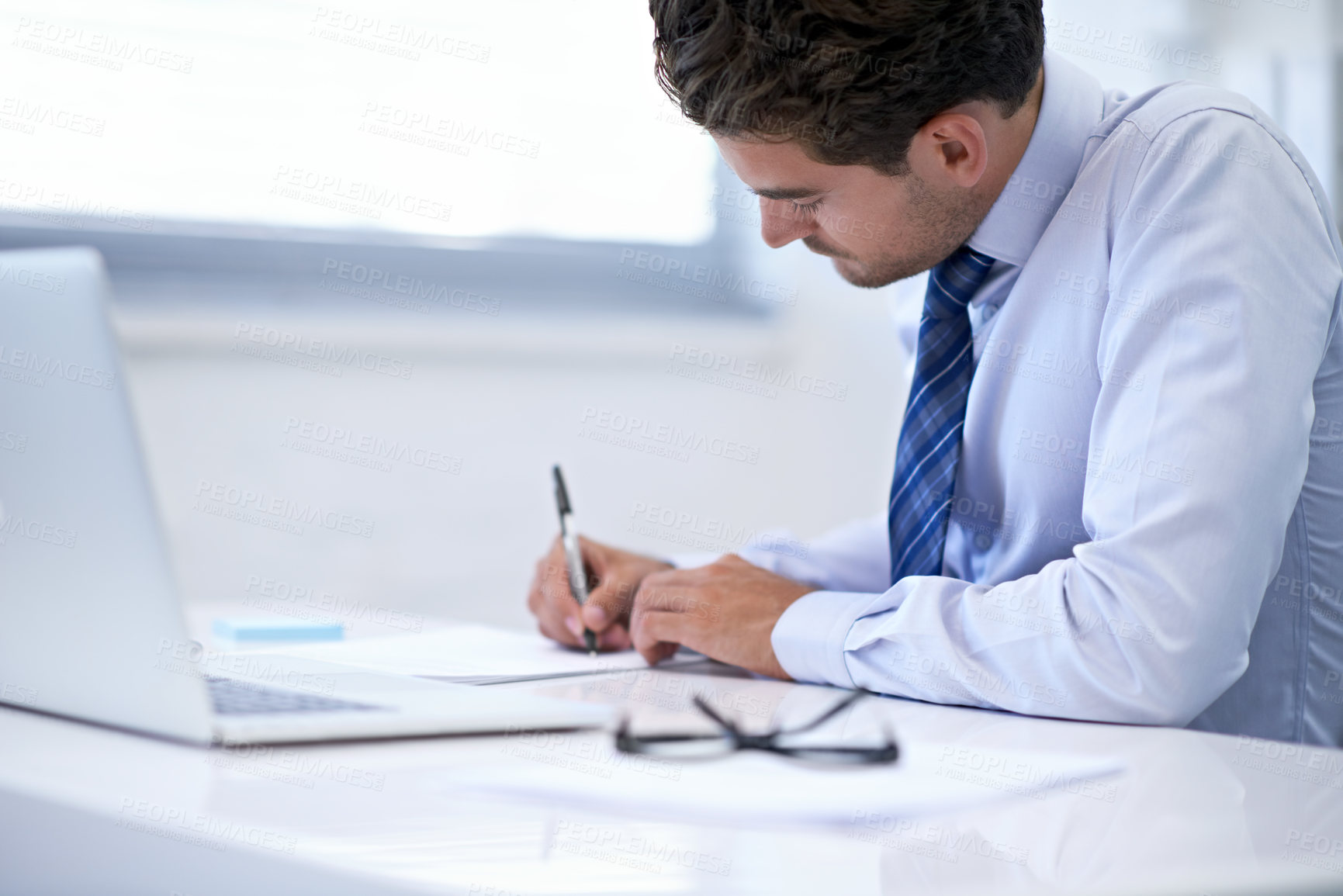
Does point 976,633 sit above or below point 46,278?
below

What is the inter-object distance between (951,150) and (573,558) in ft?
1.82

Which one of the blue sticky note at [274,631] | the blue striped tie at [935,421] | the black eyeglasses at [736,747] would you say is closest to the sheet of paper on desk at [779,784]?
the black eyeglasses at [736,747]

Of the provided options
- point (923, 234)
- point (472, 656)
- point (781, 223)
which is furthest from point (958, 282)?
point (472, 656)

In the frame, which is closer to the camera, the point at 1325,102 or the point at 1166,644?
the point at 1166,644

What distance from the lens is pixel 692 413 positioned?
2.17 meters

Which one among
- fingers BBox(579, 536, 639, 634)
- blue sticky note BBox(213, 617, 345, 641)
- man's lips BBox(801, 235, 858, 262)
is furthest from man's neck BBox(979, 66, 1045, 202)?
blue sticky note BBox(213, 617, 345, 641)

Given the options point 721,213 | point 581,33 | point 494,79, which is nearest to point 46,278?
point 494,79

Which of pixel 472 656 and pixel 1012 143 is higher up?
pixel 1012 143

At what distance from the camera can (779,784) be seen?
569 mm

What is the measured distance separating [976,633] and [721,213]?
163 cm

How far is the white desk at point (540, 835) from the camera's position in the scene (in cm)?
42

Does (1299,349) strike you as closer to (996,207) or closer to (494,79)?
(996,207)

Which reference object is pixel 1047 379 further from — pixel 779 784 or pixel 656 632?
pixel 779 784

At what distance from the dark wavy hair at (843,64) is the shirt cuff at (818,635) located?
1.36 feet
